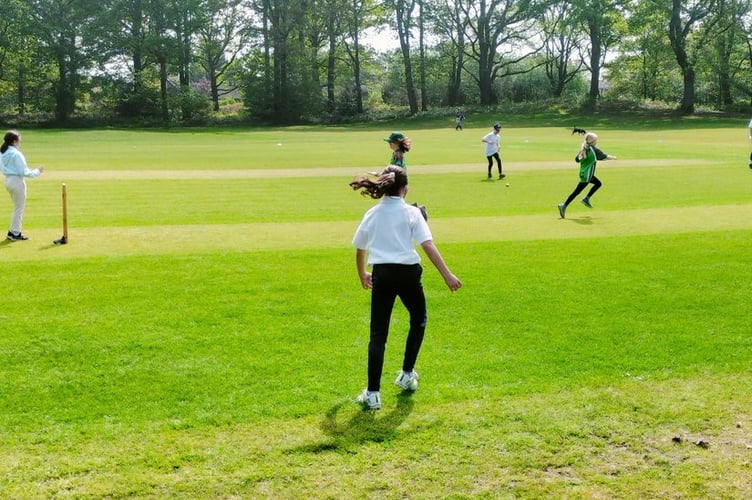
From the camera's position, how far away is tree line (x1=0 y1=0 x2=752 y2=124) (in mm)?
69062

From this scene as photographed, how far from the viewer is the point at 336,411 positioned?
630 centimetres

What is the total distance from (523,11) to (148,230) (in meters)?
69.8

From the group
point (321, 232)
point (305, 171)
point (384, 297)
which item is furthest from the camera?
point (305, 171)

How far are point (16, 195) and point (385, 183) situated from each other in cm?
Result: 1038

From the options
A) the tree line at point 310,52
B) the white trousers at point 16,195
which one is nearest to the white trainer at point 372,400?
the white trousers at point 16,195

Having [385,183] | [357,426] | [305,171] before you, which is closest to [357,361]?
[357,426]

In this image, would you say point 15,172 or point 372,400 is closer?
point 372,400

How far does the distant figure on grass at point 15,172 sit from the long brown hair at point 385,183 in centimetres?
946

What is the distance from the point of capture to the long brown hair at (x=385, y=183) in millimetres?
6022

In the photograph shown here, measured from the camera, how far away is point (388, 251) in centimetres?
616

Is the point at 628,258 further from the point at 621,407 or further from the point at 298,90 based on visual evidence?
the point at 298,90

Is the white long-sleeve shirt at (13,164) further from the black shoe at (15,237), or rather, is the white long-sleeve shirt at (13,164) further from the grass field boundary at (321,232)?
the grass field boundary at (321,232)

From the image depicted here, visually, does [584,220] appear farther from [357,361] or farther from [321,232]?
[357,361]

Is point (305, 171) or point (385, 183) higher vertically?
point (305, 171)
